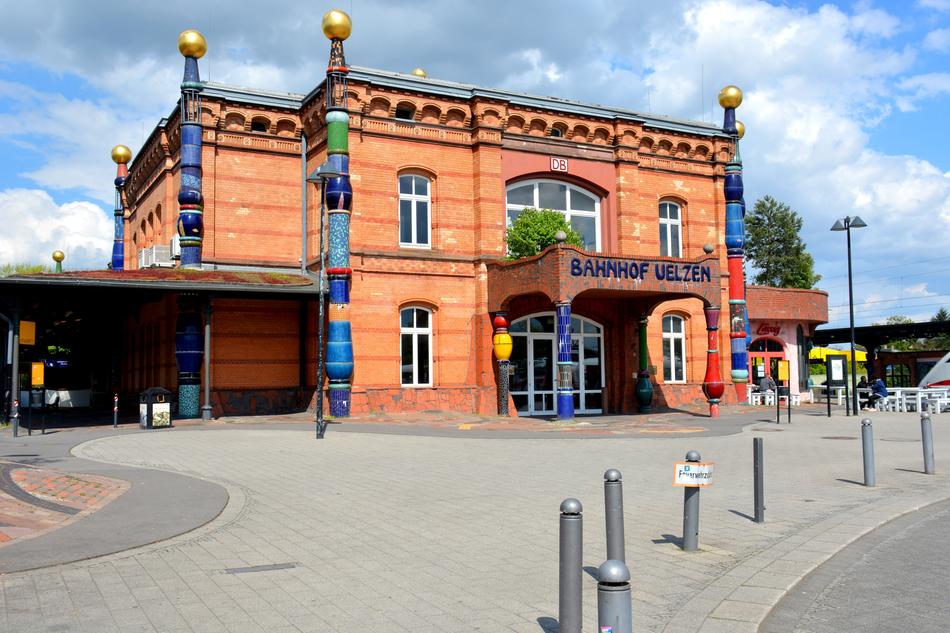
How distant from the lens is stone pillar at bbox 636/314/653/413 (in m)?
27.0

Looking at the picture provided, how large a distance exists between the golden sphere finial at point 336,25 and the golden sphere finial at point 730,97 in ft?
46.9

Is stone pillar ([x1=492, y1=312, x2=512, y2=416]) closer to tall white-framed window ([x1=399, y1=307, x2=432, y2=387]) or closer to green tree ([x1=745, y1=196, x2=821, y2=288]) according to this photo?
tall white-framed window ([x1=399, y1=307, x2=432, y2=387])

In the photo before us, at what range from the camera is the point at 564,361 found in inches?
869

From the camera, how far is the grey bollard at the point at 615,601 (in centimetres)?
375

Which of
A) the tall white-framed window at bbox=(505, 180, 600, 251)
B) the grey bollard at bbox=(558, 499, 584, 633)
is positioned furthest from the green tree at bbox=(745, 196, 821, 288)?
the grey bollard at bbox=(558, 499, 584, 633)

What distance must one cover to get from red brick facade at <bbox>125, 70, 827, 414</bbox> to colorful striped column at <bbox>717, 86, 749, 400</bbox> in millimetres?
4106

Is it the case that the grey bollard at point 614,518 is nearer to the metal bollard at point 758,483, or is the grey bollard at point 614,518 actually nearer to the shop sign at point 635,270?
the metal bollard at point 758,483

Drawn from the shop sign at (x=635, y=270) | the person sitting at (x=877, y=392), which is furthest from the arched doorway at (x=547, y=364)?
the person sitting at (x=877, y=392)

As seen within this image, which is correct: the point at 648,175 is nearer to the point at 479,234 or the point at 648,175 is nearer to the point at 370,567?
the point at 479,234

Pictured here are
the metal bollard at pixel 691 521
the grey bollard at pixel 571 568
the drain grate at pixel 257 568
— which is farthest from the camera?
the metal bollard at pixel 691 521

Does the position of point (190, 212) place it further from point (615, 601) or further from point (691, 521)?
point (615, 601)

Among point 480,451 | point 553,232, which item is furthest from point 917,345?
point 480,451

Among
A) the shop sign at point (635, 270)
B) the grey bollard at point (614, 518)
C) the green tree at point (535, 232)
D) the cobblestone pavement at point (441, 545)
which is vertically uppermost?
the green tree at point (535, 232)

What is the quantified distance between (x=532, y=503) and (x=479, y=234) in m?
16.3
